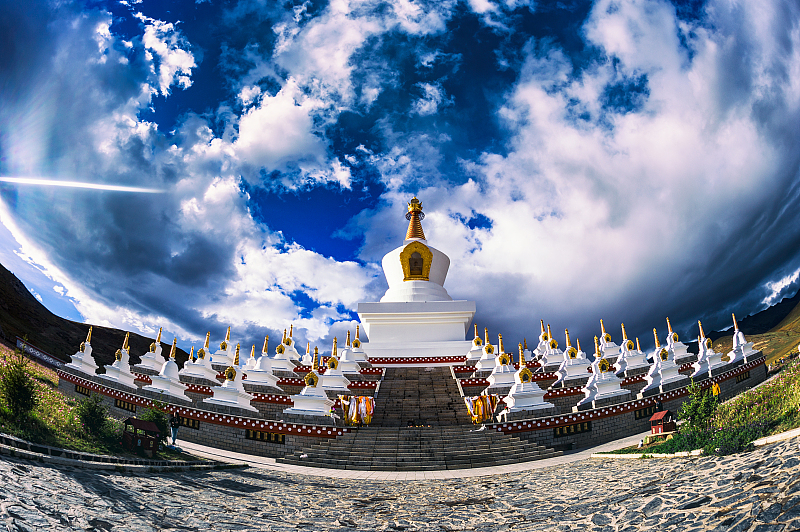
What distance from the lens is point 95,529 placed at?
4805 mm

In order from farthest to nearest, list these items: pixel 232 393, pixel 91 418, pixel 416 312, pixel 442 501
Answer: pixel 416 312
pixel 232 393
pixel 91 418
pixel 442 501

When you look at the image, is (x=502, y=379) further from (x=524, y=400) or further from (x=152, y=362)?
(x=152, y=362)

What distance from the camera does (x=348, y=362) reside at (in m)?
22.2

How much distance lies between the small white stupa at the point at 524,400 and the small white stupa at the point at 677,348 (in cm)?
867

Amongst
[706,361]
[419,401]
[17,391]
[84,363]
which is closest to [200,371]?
[84,363]

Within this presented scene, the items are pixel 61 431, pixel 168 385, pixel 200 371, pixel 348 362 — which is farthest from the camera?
pixel 348 362

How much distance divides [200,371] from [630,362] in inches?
840

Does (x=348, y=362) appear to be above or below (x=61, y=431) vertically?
above

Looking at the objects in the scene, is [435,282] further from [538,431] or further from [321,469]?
[321,469]

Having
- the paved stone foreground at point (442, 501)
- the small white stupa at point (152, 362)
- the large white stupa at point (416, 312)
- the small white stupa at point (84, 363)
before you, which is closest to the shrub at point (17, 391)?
the paved stone foreground at point (442, 501)

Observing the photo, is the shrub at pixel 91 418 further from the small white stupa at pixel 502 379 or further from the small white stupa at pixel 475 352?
the small white stupa at pixel 475 352

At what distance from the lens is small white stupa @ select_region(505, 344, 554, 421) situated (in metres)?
14.4

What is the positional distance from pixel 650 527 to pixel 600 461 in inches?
239

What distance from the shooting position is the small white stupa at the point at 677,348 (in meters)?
19.3
